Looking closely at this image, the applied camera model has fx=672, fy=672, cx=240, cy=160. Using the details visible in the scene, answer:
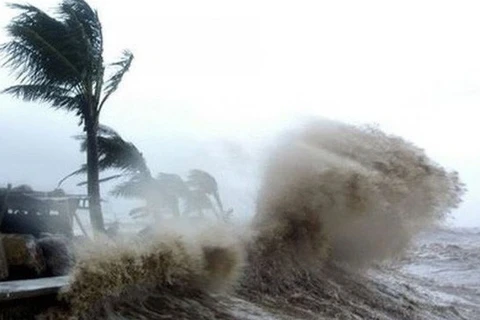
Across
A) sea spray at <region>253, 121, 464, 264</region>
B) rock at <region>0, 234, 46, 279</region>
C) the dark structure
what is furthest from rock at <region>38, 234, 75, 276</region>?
sea spray at <region>253, 121, 464, 264</region>

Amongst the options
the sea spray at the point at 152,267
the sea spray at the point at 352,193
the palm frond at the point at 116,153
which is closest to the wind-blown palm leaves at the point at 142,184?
the palm frond at the point at 116,153

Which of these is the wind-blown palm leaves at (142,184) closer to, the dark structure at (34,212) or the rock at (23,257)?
the dark structure at (34,212)

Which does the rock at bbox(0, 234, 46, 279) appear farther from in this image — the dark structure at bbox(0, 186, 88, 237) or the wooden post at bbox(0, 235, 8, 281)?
the dark structure at bbox(0, 186, 88, 237)

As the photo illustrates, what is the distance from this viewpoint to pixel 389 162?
36.8ft

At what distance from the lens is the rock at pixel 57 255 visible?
22.1 ft

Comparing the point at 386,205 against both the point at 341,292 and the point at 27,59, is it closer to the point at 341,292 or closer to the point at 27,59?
the point at 341,292

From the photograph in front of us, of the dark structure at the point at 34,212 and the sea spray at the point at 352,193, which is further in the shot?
the sea spray at the point at 352,193

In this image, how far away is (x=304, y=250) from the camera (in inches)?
395

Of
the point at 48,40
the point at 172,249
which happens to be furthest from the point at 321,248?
the point at 48,40

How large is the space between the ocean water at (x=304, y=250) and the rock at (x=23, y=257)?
32.8 inches

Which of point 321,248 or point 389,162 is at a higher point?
point 389,162

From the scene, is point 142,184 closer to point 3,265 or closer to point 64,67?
point 64,67

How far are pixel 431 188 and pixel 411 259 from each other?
928 centimetres

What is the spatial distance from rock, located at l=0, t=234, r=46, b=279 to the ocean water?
2.74 feet
